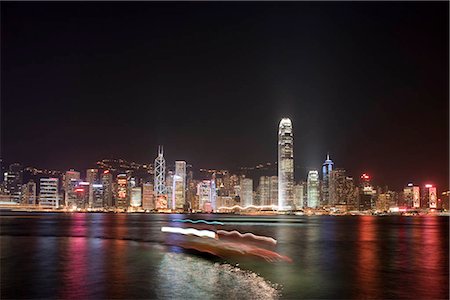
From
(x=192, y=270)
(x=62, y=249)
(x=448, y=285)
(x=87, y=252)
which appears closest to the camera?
(x=448, y=285)

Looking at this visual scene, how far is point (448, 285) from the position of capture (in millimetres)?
23859

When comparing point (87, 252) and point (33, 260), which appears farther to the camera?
point (87, 252)

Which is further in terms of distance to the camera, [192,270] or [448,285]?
[192,270]

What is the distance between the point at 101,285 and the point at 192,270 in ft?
18.0

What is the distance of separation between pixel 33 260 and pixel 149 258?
740 cm

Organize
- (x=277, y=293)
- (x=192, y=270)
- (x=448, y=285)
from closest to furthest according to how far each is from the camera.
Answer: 1. (x=277, y=293)
2. (x=448, y=285)
3. (x=192, y=270)

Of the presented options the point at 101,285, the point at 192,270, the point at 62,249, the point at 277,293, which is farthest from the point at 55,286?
the point at 62,249

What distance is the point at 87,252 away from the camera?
121 ft

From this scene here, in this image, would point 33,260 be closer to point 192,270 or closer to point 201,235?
point 192,270

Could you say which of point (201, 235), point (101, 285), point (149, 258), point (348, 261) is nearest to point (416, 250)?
point (348, 261)

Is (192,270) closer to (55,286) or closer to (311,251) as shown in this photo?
(55,286)

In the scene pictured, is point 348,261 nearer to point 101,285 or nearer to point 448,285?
point 448,285

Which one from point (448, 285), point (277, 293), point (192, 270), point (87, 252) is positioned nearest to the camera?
point (277, 293)

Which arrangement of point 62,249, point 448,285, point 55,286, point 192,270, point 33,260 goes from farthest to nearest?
point 62,249, point 33,260, point 192,270, point 448,285, point 55,286
